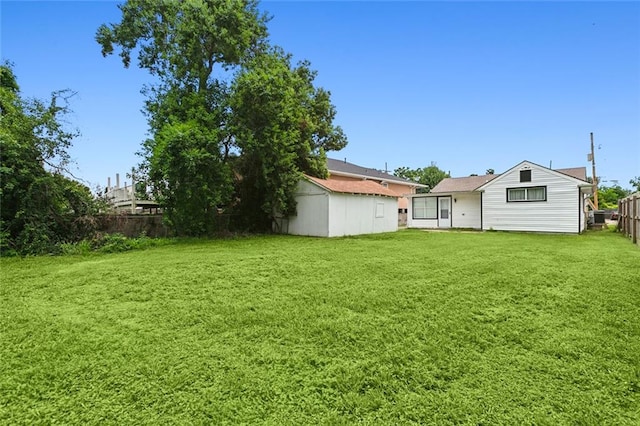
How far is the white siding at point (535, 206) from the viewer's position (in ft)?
49.5

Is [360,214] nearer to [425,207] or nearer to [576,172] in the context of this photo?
[425,207]

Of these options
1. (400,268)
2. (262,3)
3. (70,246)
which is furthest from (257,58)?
(400,268)

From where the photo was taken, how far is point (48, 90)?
9.82 meters

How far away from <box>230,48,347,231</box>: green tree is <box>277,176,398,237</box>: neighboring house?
575 mm

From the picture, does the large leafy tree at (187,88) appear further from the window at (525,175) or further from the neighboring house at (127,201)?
the window at (525,175)

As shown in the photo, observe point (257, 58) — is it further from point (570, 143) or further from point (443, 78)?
point (570, 143)

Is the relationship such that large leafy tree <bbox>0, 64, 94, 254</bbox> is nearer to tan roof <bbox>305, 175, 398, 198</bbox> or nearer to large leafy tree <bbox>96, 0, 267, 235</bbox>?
large leafy tree <bbox>96, 0, 267, 235</bbox>

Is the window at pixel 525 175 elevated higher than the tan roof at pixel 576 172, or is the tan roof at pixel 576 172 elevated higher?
the tan roof at pixel 576 172

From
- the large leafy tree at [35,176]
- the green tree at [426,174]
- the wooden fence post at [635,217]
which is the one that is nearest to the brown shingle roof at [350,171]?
the large leafy tree at [35,176]

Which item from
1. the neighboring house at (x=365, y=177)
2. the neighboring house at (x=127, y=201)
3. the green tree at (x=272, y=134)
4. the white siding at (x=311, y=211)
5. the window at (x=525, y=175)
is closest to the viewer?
the green tree at (x=272, y=134)

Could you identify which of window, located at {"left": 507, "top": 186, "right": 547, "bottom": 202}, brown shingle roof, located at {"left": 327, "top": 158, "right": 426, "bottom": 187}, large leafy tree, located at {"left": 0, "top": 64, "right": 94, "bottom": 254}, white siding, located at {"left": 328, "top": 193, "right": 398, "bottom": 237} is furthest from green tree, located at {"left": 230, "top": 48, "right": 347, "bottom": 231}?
window, located at {"left": 507, "top": 186, "right": 547, "bottom": 202}

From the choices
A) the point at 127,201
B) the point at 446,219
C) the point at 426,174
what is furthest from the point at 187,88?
the point at 426,174

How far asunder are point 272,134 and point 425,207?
11.9 metres

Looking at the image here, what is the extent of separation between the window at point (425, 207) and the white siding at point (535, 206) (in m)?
3.11
